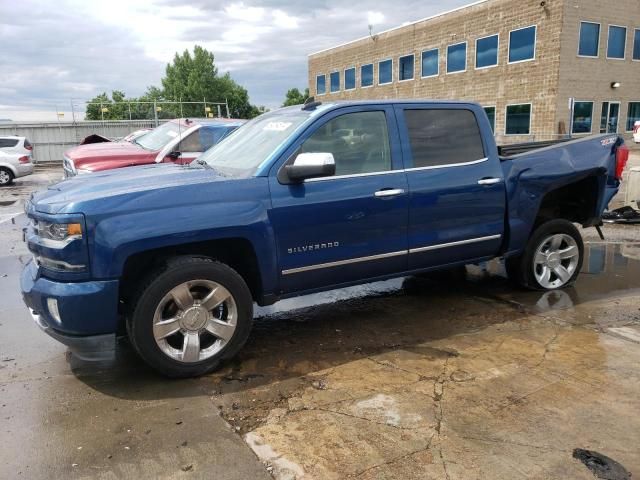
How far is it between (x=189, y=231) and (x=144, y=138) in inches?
312

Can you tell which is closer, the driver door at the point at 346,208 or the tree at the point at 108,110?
the driver door at the point at 346,208

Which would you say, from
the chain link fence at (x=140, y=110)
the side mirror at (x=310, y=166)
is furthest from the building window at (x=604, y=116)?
the side mirror at (x=310, y=166)

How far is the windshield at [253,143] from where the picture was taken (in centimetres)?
430

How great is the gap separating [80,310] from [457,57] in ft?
114

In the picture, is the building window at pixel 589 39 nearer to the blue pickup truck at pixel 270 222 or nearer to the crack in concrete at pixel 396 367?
the blue pickup truck at pixel 270 222

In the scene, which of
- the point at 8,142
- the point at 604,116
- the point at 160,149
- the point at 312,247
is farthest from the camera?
the point at 604,116

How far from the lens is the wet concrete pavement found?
2.93 metres

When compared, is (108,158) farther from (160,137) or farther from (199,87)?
(199,87)

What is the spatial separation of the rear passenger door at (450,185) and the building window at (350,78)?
41848mm

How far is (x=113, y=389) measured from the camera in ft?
12.4

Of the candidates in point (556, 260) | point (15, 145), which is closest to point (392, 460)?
point (556, 260)

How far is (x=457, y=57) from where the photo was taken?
3441 centimetres

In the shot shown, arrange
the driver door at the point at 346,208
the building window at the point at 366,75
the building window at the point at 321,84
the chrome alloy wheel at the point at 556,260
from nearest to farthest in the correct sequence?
1. the driver door at the point at 346,208
2. the chrome alloy wheel at the point at 556,260
3. the building window at the point at 366,75
4. the building window at the point at 321,84

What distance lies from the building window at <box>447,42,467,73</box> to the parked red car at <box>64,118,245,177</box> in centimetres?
2733
